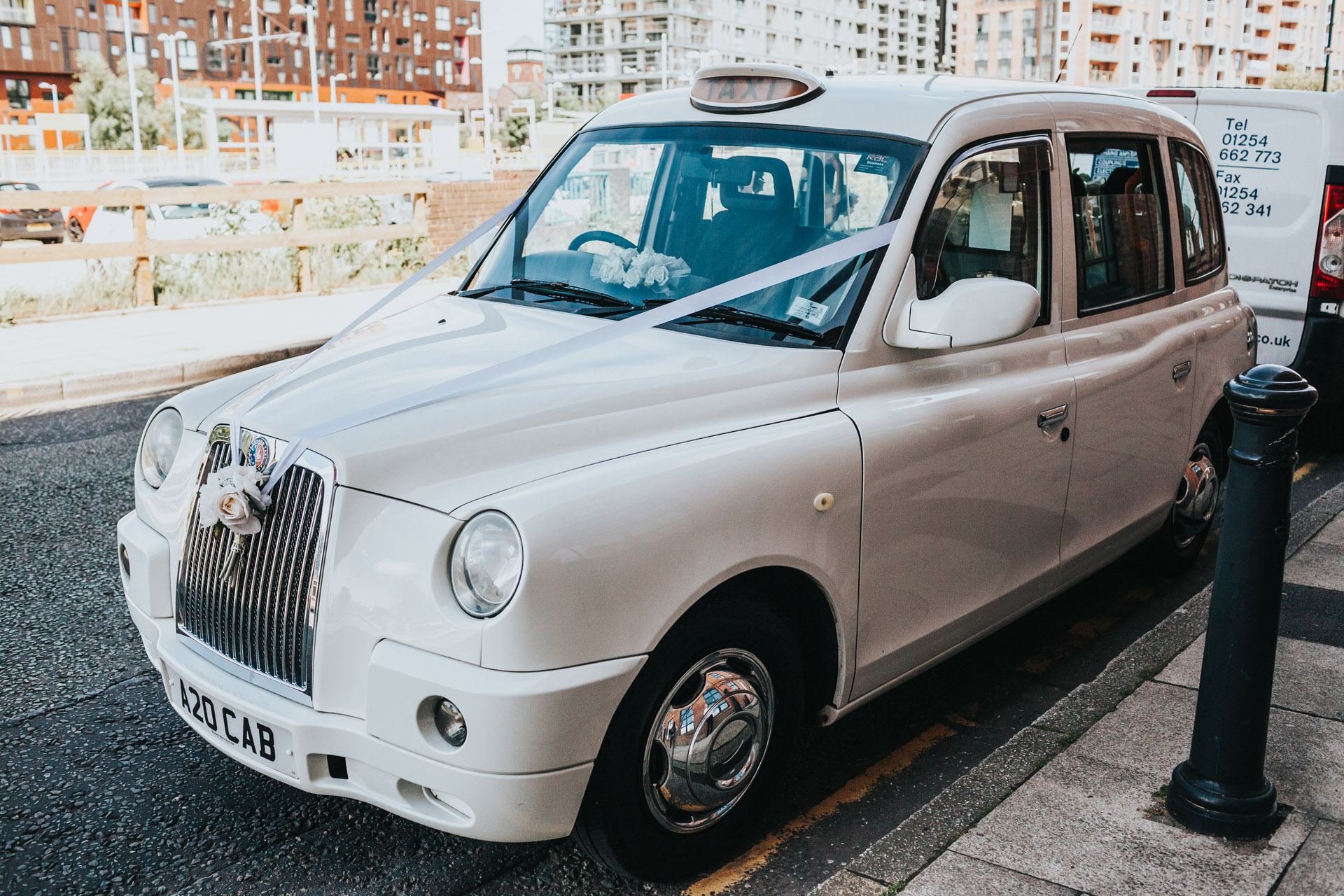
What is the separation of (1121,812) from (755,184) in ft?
6.46

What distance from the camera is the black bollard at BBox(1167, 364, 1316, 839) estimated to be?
2912 millimetres

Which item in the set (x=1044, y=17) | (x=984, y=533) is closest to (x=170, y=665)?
(x=984, y=533)

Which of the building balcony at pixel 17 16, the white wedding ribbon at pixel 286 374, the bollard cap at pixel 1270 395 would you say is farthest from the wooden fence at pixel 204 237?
the building balcony at pixel 17 16

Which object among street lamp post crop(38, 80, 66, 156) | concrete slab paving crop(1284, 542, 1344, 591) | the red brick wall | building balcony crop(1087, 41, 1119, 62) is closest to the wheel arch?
concrete slab paving crop(1284, 542, 1344, 591)

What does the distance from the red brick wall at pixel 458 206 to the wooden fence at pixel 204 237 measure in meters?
0.44

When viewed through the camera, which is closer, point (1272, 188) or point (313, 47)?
point (1272, 188)

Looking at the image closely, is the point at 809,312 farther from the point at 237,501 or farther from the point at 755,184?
the point at 237,501

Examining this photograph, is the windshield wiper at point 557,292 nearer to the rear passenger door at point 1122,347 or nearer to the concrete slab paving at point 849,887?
the rear passenger door at point 1122,347

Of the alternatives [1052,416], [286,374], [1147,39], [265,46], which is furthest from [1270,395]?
[1147,39]

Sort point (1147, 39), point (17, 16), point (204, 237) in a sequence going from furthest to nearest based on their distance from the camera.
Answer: point (1147, 39)
point (17, 16)
point (204, 237)

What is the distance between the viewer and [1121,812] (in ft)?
10.4

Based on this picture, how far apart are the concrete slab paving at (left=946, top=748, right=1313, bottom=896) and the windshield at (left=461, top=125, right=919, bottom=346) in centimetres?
128

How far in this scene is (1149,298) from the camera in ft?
14.7

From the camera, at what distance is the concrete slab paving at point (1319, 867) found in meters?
2.82
